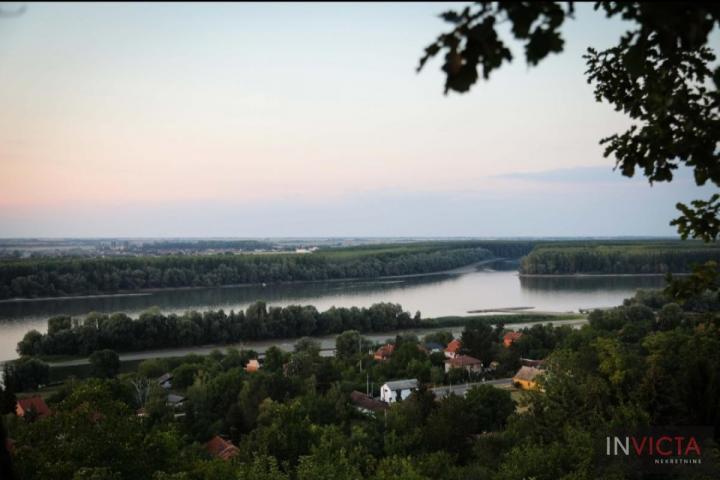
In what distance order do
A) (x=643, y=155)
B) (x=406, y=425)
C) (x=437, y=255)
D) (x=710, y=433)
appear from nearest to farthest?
(x=643, y=155) < (x=710, y=433) < (x=406, y=425) < (x=437, y=255)

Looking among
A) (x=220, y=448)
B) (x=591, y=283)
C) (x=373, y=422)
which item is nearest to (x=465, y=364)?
(x=373, y=422)

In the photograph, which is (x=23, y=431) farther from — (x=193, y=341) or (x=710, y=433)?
(x=193, y=341)

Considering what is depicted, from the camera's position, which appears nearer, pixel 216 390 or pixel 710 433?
pixel 710 433

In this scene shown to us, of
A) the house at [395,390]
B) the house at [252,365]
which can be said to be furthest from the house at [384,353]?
the house at [252,365]

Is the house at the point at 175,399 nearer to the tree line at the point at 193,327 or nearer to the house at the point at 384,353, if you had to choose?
the house at the point at 384,353

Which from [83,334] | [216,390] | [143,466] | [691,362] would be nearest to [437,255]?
[83,334]

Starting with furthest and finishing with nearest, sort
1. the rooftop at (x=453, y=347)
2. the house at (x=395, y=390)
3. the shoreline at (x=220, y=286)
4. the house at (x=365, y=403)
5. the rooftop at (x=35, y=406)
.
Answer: the shoreline at (x=220, y=286) < the rooftop at (x=453, y=347) < the house at (x=395, y=390) < the house at (x=365, y=403) < the rooftop at (x=35, y=406)
